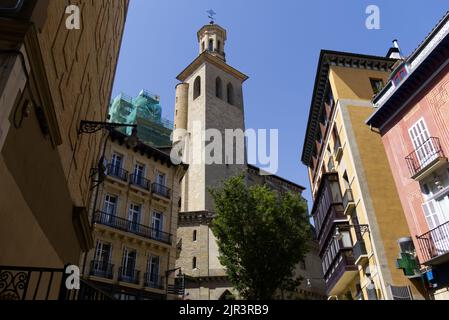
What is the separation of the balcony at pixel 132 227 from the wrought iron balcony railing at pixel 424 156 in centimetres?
1598

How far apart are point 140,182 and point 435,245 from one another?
60.3 feet

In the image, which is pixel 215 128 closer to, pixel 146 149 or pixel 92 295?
pixel 146 149

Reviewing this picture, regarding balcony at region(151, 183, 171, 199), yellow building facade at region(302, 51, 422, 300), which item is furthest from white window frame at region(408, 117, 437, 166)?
balcony at region(151, 183, 171, 199)

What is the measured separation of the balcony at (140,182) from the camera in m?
26.5

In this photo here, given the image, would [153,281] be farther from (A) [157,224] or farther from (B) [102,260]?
(A) [157,224]

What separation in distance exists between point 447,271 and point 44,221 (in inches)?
572

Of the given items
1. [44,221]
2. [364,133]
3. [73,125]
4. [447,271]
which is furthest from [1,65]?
[364,133]

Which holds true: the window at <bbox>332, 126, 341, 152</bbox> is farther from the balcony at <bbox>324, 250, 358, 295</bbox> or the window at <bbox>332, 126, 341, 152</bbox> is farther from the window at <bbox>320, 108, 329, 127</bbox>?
the balcony at <bbox>324, 250, 358, 295</bbox>

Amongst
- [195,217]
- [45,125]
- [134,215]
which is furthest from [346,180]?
[45,125]

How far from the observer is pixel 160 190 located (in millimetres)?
28219

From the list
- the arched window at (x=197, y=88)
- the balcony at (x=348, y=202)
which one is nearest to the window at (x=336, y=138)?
the balcony at (x=348, y=202)

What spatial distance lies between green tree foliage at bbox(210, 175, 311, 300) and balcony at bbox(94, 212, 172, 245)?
4915 millimetres

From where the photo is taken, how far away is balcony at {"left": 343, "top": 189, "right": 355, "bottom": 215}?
21.9 m

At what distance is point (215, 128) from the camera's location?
47.6 m
